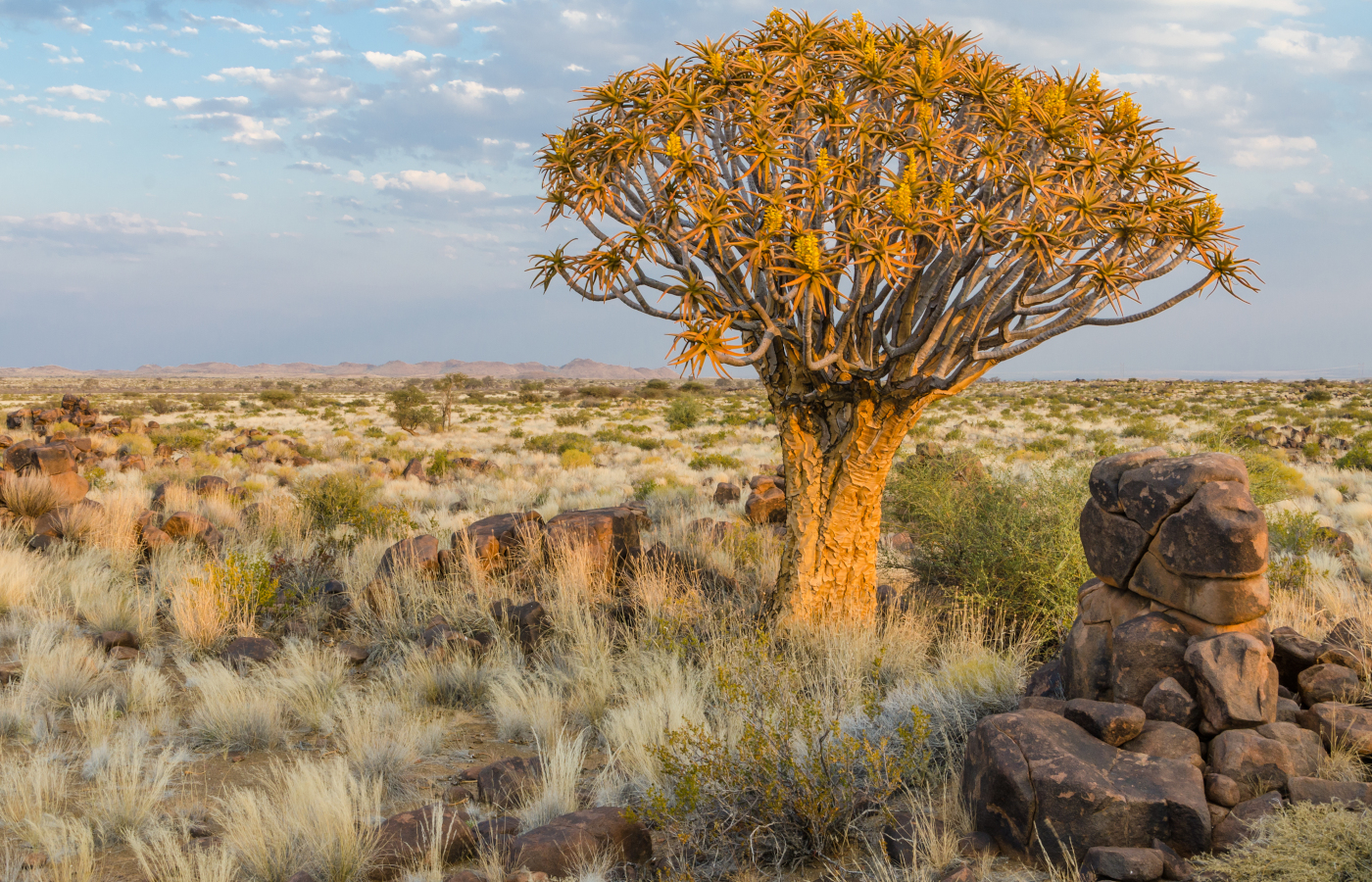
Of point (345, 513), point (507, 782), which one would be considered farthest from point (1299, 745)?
point (345, 513)

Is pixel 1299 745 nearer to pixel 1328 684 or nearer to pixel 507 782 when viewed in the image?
pixel 1328 684

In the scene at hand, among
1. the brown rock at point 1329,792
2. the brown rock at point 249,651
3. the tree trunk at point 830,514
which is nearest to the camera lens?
the brown rock at point 1329,792

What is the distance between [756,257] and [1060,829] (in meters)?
3.77

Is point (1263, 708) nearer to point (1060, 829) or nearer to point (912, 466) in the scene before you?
point (1060, 829)

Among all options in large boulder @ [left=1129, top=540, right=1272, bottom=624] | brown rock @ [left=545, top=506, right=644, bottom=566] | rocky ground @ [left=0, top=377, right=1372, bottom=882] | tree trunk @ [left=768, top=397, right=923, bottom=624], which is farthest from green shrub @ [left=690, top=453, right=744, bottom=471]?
large boulder @ [left=1129, top=540, right=1272, bottom=624]

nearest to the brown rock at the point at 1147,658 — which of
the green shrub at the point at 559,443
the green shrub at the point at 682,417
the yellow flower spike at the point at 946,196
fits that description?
the yellow flower spike at the point at 946,196

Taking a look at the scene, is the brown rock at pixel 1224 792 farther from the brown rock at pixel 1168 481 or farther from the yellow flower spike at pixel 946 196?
the yellow flower spike at pixel 946 196

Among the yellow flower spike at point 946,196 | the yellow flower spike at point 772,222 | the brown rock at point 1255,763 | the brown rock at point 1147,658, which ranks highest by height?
the yellow flower spike at point 946,196

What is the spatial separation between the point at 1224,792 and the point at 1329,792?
1.25 ft

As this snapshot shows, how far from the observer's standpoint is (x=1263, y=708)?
13.0 feet

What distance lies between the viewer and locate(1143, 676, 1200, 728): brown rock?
A: 4.04 m

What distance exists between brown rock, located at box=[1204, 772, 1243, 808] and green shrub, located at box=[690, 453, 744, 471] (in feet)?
53.8

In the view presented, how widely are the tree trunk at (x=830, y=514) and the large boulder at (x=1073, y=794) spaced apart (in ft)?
9.98

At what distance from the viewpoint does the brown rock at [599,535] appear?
29.4 ft
